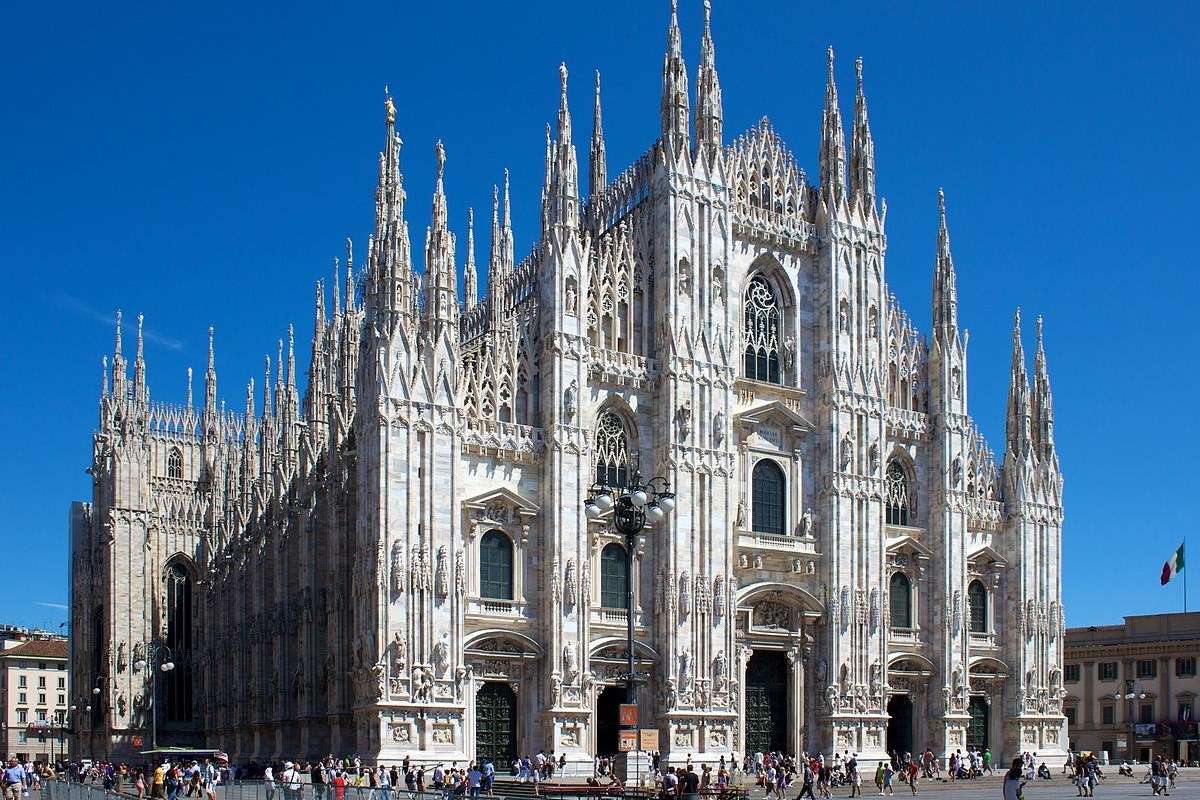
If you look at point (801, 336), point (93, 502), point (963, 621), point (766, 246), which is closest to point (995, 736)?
point (963, 621)

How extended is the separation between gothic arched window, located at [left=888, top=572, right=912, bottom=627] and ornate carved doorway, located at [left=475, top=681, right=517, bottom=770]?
17620mm

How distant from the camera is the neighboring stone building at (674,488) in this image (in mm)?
48688

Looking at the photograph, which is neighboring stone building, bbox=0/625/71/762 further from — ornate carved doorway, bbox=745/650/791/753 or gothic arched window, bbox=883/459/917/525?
gothic arched window, bbox=883/459/917/525

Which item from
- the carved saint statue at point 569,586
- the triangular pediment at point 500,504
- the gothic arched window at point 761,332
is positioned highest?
the gothic arched window at point 761,332

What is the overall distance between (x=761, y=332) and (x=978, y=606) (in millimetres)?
15392

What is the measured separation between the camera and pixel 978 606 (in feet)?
205

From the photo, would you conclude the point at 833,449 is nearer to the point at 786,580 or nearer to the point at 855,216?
the point at 786,580

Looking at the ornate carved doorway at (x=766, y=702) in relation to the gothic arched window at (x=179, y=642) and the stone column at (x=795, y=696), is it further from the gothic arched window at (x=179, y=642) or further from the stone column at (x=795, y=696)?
the gothic arched window at (x=179, y=642)

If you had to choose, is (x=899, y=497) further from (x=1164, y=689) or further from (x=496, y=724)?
(x=1164, y=689)

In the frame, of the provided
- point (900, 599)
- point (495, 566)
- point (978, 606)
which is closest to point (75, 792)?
point (495, 566)

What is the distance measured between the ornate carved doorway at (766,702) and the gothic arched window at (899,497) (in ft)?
26.8

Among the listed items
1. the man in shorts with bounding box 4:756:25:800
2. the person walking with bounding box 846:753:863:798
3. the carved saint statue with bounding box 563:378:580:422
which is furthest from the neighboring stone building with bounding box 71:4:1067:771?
the man in shorts with bounding box 4:756:25:800

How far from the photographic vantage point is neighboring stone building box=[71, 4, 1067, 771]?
1917 inches

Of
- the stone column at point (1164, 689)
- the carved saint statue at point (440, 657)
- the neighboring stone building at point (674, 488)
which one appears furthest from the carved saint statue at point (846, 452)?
the stone column at point (1164, 689)
